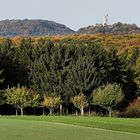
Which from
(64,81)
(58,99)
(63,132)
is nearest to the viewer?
(63,132)

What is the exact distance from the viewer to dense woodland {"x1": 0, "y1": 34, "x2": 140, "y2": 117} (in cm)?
8106

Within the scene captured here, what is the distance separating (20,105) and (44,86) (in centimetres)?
705

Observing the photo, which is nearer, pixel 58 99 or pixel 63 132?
pixel 63 132

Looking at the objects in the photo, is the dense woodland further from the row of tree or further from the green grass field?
the green grass field

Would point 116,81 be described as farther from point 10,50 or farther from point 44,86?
point 10,50

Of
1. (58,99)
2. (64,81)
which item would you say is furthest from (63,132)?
(64,81)

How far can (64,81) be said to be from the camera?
283 ft

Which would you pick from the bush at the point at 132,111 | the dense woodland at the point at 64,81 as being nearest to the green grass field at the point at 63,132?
the dense woodland at the point at 64,81

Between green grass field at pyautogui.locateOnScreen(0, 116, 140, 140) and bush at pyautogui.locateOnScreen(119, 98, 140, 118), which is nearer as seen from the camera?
green grass field at pyautogui.locateOnScreen(0, 116, 140, 140)

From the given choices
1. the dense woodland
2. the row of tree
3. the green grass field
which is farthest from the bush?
the green grass field

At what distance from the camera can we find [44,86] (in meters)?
85.3

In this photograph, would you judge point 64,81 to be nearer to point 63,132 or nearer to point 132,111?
point 132,111

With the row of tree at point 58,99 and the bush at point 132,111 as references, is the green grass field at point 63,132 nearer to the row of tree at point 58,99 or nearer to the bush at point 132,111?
the row of tree at point 58,99

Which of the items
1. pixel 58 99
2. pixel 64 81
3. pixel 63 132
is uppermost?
pixel 64 81
